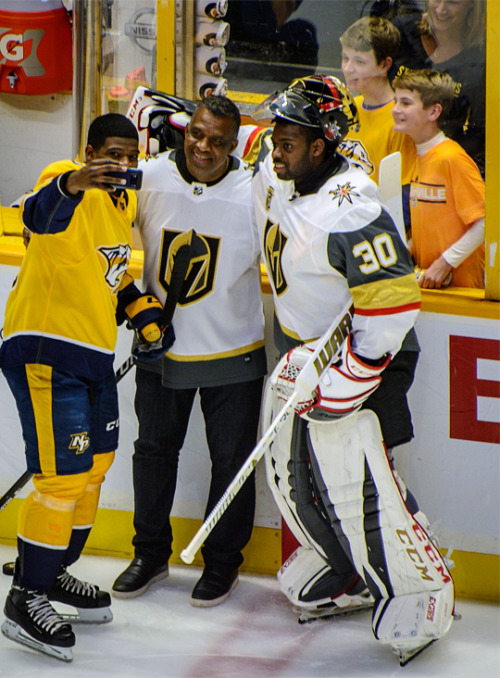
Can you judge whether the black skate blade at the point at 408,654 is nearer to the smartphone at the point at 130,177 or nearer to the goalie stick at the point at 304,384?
the goalie stick at the point at 304,384

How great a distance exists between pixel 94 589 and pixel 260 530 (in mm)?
544

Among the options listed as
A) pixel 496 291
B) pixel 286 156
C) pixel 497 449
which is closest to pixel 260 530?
pixel 497 449

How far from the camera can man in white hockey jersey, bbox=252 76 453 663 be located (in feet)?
7.89

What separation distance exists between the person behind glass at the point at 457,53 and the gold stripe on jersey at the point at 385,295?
25.4 inches

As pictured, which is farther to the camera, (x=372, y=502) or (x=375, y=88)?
(x=375, y=88)

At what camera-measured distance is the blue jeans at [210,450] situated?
9.34 feet

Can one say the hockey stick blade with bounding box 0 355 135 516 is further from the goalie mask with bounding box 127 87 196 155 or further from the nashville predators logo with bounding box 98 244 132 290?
the goalie mask with bounding box 127 87 196 155

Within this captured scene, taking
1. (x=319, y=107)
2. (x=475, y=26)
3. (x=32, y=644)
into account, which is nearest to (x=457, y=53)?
(x=475, y=26)

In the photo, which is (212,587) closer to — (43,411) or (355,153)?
(43,411)

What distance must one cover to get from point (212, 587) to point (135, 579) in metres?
0.22

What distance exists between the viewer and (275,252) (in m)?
2.59

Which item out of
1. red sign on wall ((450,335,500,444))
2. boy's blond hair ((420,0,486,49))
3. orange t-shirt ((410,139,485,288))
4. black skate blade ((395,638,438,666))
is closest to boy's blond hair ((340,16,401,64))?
boy's blond hair ((420,0,486,49))

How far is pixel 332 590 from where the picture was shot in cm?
284

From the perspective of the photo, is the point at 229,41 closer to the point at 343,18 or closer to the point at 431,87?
the point at 343,18
